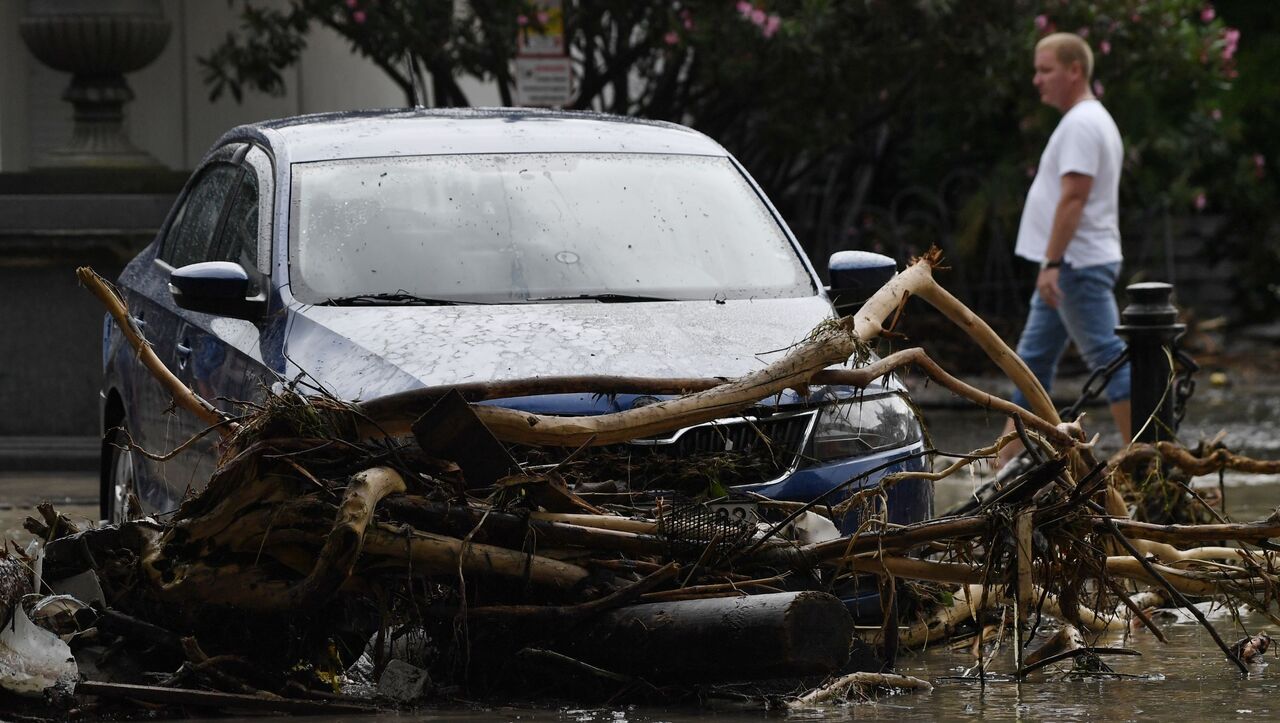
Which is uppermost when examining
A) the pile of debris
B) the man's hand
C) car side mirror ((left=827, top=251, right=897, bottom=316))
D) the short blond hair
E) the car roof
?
the short blond hair

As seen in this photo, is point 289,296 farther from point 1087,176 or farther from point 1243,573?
point 1087,176

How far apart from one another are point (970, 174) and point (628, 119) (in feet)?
32.9

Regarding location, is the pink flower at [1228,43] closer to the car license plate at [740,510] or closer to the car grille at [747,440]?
the car grille at [747,440]

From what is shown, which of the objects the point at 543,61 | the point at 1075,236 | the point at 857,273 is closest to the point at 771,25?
the point at 543,61

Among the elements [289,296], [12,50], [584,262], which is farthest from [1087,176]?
[12,50]

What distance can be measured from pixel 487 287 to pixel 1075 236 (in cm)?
403

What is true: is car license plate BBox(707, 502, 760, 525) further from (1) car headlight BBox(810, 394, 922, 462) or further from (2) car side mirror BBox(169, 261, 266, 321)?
(2) car side mirror BBox(169, 261, 266, 321)

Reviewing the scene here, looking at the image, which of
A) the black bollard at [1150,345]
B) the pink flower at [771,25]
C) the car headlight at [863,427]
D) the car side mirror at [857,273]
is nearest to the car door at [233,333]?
the car headlight at [863,427]

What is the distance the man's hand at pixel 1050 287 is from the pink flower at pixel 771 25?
4.27m

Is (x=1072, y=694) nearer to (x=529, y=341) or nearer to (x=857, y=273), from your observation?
(x=529, y=341)

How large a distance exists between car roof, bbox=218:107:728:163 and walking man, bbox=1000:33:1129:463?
2.62 metres

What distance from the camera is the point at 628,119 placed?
23.9ft

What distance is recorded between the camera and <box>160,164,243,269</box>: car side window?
6.95 m

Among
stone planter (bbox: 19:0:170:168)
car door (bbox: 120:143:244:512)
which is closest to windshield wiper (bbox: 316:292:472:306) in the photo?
car door (bbox: 120:143:244:512)
